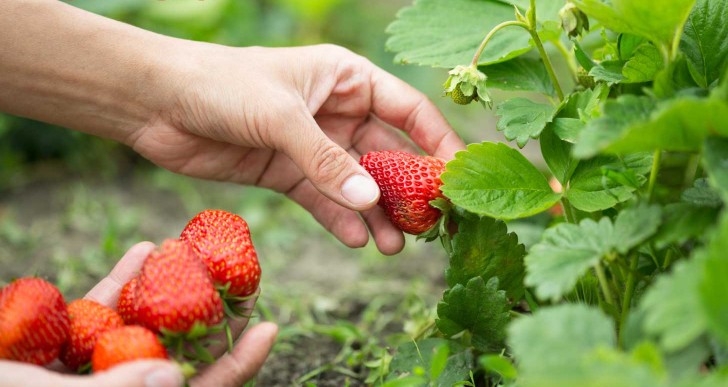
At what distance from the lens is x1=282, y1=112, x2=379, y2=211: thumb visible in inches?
57.2

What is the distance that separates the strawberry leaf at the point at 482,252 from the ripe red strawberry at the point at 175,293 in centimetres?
46

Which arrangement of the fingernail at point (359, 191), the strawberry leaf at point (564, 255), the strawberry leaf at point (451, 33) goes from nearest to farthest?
the strawberry leaf at point (564, 255) → the fingernail at point (359, 191) → the strawberry leaf at point (451, 33)

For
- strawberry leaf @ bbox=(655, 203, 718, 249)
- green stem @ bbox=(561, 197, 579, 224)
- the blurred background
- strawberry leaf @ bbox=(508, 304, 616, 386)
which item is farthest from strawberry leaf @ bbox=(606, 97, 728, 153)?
the blurred background

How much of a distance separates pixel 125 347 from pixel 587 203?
0.80m

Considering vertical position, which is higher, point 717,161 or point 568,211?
point 717,161

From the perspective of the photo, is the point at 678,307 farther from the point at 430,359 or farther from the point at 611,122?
the point at 430,359

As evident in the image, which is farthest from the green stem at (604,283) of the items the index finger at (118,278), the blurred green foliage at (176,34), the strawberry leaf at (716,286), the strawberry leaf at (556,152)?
the blurred green foliage at (176,34)

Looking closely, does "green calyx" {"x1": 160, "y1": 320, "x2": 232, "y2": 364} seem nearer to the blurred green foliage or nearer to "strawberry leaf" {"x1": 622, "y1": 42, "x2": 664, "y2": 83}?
"strawberry leaf" {"x1": 622, "y1": 42, "x2": 664, "y2": 83}

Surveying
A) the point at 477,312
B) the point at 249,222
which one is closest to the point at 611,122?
the point at 477,312

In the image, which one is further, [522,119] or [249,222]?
[249,222]

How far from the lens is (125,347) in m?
1.09

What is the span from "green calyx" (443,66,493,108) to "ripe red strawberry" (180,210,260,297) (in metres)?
0.47

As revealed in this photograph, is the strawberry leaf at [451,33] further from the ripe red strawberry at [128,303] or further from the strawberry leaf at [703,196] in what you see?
the ripe red strawberry at [128,303]

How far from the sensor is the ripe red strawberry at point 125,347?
1089 mm
